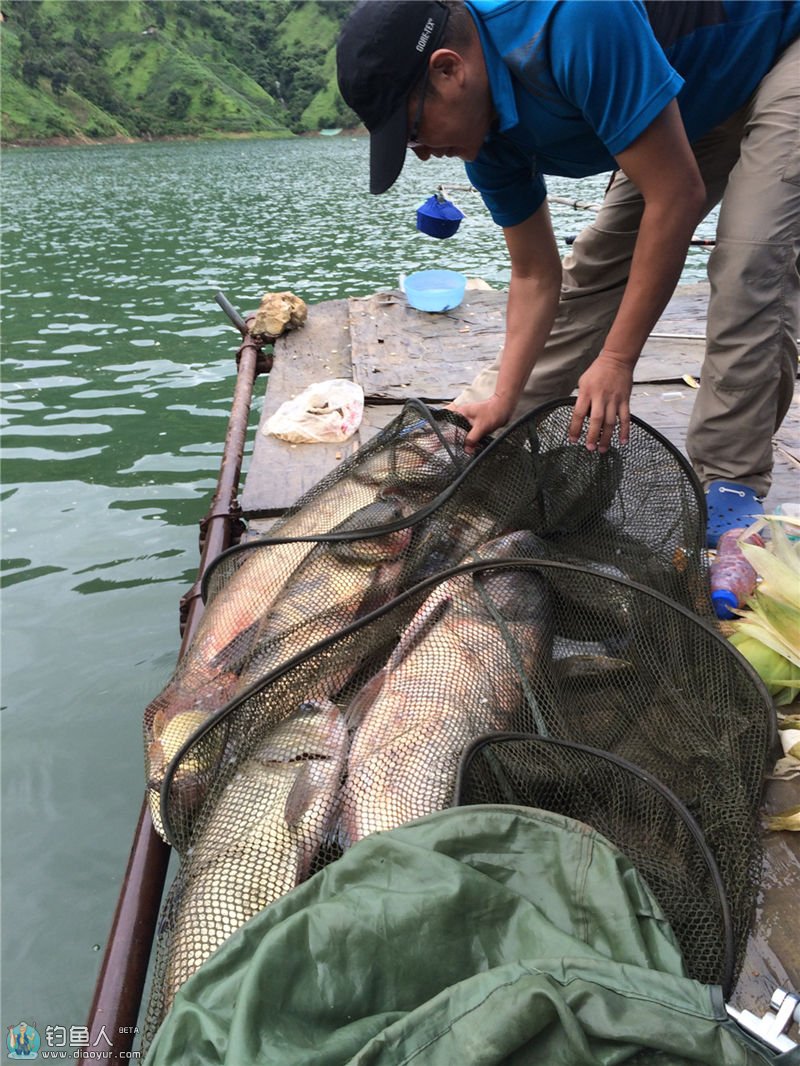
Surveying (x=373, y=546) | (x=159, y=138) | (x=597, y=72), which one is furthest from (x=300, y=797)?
(x=159, y=138)

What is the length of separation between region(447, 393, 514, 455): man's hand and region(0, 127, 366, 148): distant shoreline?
73.0 meters

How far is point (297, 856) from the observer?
1873 millimetres

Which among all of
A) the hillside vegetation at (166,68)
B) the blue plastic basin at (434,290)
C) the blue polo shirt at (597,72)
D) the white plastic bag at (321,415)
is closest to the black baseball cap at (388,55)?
the blue polo shirt at (597,72)

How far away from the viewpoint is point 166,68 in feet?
294

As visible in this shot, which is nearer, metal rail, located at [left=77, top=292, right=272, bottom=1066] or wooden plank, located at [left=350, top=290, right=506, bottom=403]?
metal rail, located at [left=77, top=292, right=272, bottom=1066]

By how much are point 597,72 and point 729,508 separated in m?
1.76

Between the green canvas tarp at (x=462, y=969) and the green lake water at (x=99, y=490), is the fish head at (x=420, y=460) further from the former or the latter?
the green lake water at (x=99, y=490)

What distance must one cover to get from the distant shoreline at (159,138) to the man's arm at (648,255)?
73.7m

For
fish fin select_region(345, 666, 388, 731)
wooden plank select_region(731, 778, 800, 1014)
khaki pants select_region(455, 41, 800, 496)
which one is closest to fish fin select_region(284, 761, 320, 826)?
fish fin select_region(345, 666, 388, 731)

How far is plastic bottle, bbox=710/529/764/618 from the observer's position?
2.87m

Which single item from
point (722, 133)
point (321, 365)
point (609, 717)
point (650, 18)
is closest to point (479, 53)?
point (650, 18)

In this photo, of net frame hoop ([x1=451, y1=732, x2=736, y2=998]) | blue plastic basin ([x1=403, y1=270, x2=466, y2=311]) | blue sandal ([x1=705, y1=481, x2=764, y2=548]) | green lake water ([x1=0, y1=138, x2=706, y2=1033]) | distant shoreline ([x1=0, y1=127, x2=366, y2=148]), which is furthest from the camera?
distant shoreline ([x1=0, y1=127, x2=366, y2=148])

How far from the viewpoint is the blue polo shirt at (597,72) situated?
7.38 feet

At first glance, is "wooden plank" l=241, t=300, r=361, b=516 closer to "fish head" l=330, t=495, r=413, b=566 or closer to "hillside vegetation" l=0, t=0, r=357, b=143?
"fish head" l=330, t=495, r=413, b=566
